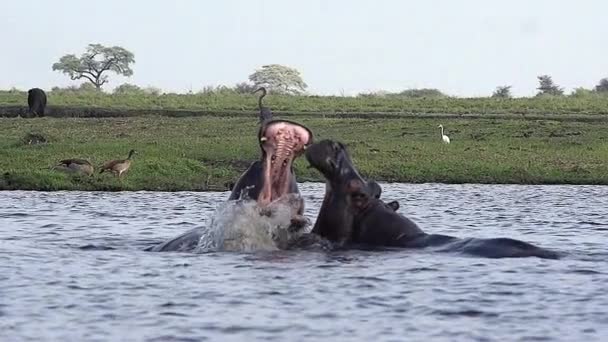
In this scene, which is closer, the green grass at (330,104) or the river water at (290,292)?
the river water at (290,292)

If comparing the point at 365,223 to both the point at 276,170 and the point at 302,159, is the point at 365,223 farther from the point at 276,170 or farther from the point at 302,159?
the point at 302,159

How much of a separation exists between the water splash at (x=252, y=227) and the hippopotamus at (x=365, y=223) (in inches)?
12.0

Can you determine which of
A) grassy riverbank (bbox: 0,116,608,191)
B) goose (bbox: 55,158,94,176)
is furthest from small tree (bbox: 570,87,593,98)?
goose (bbox: 55,158,94,176)

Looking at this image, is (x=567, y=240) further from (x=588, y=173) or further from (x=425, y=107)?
(x=425, y=107)

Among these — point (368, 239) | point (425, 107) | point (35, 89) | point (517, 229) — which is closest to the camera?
point (368, 239)

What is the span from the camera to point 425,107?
164 feet

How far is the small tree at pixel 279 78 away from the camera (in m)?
93.8

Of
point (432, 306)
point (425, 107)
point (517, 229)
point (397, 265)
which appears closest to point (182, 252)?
point (397, 265)

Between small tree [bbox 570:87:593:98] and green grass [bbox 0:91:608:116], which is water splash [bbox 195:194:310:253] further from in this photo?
small tree [bbox 570:87:593:98]

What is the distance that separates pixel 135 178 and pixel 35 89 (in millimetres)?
18364

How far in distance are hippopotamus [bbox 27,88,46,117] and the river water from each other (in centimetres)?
2583

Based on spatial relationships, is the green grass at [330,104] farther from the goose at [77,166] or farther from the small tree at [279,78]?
the small tree at [279,78]

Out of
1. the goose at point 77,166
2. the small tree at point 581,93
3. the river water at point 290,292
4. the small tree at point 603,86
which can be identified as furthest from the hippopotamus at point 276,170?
the small tree at point 603,86

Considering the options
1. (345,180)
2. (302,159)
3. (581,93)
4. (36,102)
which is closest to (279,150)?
(345,180)
